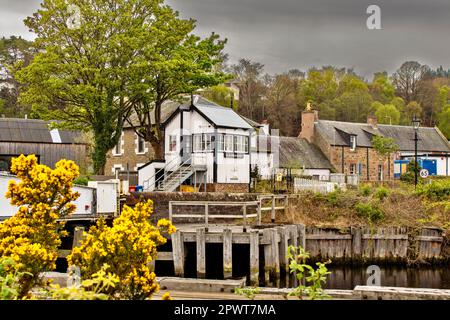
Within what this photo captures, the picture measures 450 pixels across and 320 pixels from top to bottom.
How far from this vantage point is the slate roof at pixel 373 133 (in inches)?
1970

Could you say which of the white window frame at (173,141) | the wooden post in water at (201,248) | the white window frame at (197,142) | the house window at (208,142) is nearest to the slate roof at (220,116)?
the house window at (208,142)

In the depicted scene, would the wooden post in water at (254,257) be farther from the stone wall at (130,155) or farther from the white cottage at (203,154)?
the stone wall at (130,155)

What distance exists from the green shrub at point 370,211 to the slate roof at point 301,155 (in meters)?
15.9

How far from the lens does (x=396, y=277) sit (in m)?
22.6

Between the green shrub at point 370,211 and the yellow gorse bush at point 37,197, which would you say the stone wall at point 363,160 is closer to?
the green shrub at point 370,211

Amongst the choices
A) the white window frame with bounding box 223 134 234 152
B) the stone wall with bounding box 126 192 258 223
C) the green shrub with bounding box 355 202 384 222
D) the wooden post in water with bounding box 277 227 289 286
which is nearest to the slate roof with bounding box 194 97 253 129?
the white window frame with bounding box 223 134 234 152

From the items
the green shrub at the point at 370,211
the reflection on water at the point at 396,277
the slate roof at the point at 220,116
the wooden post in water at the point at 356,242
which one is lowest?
the reflection on water at the point at 396,277

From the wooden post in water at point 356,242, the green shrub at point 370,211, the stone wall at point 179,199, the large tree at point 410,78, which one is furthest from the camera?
the large tree at point 410,78

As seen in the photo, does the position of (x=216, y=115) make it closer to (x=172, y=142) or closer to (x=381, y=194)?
(x=172, y=142)

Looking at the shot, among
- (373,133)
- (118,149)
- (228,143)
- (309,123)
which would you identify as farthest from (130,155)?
(373,133)

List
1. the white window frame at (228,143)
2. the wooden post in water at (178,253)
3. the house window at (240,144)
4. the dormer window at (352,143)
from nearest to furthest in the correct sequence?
1. the wooden post in water at (178,253)
2. the white window frame at (228,143)
3. the house window at (240,144)
4. the dormer window at (352,143)

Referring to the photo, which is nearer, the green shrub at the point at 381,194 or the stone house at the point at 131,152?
the green shrub at the point at 381,194

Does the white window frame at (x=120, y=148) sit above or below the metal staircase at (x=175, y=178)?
above
